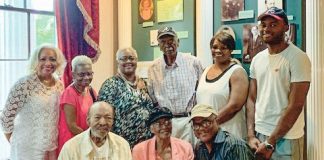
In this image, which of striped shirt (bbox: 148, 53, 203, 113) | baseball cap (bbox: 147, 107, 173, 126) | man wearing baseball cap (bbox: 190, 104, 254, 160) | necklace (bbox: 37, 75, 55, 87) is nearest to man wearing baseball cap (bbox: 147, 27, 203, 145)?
striped shirt (bbox: 148, 53, 203, 113)

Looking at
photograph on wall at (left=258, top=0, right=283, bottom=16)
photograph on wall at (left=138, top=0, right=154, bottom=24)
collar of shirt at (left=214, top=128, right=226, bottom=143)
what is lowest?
collar of shirt at (left=214, top=128, right=226, bottom=143)

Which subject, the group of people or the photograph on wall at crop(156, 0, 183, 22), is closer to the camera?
the group of people

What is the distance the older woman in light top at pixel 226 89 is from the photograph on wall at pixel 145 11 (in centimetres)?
135

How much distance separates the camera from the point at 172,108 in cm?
313

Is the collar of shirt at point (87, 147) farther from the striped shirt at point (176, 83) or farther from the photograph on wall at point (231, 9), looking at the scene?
the photograph on wall at point (231, 9)

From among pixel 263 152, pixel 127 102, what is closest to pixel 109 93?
pixel 127 102

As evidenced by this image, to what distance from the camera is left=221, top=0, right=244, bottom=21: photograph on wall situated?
3447 mm

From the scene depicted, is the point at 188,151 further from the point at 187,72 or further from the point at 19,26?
the point at 19,26

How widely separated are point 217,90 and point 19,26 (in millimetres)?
1937

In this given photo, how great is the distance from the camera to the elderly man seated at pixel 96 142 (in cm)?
264

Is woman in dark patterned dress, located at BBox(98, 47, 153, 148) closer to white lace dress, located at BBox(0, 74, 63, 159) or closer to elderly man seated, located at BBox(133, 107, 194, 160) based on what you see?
elderly man seated, located at BBox(133, 107, 194, 160)

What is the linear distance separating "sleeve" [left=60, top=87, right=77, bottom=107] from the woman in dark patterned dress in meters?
0.18

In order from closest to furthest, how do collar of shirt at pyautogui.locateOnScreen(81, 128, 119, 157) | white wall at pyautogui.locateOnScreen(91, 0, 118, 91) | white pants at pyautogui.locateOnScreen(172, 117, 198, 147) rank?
collar of shirt at pyautogui.locateOnScreen(81, 128, 119, 157), white pants at pyautogui.locateOnScreen(172, 117, 198, 147), white wall at pyautogui.locateOnScreen(91, 0, 118, 91)

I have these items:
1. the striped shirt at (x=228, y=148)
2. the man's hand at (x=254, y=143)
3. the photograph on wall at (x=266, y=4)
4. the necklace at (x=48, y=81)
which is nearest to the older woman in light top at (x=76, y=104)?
the necklace at (x=48, y=81)
